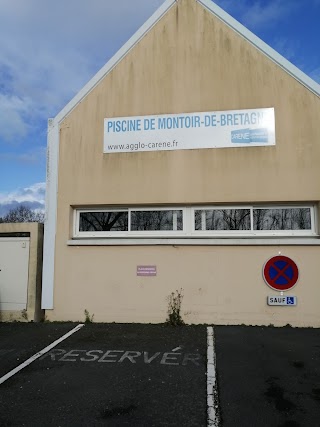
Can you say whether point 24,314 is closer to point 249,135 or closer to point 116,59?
point 116,59

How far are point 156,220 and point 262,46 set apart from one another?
4.54m

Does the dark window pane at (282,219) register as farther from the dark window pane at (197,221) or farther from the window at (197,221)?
the dark window pane at (197,221)

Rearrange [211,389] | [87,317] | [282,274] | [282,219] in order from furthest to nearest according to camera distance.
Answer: [87,317]
[282,219]
[282,274]
[211,389]

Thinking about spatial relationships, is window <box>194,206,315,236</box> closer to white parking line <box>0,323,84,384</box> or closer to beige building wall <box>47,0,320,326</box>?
beige building wall <box>47,0,320,326</box>

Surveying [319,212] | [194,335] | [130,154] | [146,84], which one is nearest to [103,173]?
[130,154]

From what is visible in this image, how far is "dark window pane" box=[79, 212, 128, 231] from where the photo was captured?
9.00 metres

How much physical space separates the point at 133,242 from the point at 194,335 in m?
2.42

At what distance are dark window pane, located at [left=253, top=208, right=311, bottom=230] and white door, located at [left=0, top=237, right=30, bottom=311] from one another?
5332 millimetres

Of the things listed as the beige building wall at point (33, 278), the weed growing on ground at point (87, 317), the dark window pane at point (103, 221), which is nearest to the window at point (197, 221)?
the dark window pane at point (103, 221)

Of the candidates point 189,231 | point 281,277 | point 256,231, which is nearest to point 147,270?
point 189,231

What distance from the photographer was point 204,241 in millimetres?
8367

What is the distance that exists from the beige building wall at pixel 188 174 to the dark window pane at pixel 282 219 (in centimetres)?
34

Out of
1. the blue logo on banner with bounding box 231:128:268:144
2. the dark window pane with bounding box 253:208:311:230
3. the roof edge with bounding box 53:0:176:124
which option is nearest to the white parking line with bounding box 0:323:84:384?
the dark window pane with bounding box 253:208:311:230

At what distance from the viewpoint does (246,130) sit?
8500 mm
